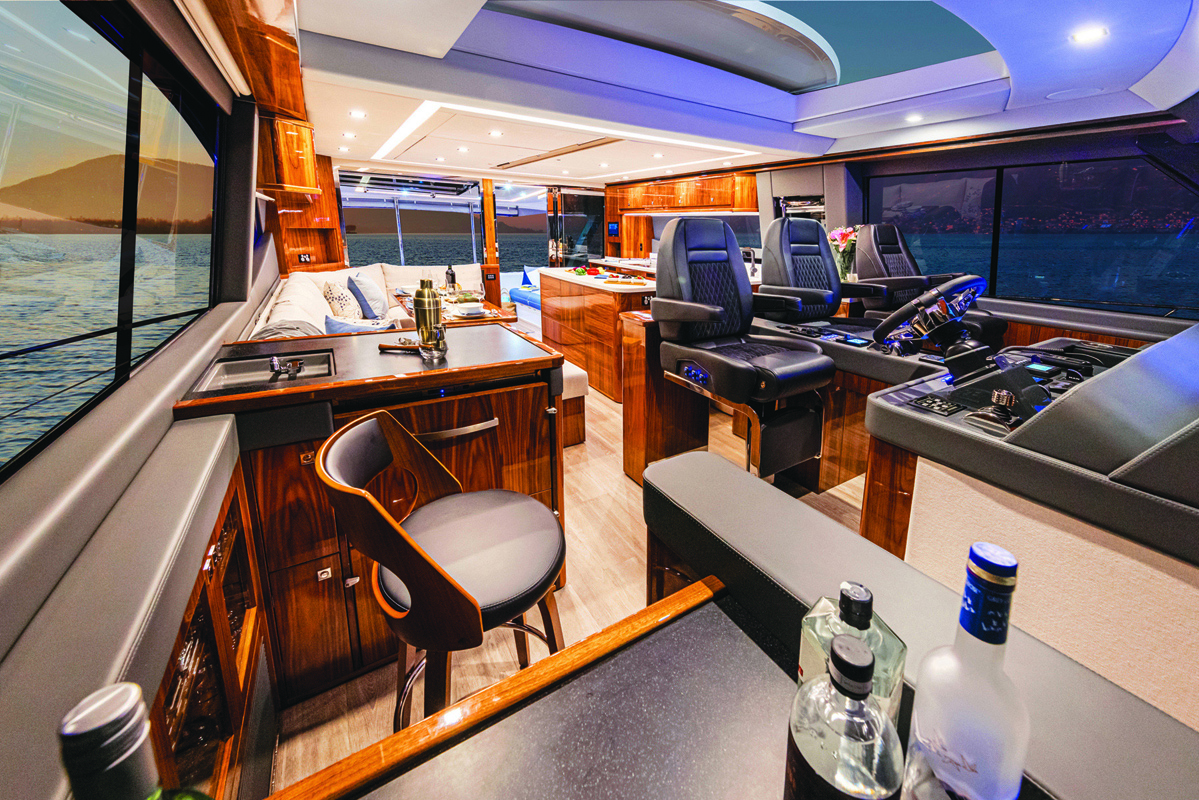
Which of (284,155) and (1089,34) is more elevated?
(1089,34)

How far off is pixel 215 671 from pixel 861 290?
387cm

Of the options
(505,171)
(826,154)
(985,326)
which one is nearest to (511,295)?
(505,171)

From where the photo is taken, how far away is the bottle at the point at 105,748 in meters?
0.22

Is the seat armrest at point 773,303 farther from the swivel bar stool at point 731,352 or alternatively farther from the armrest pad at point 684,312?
the armrest pad at point 684,312

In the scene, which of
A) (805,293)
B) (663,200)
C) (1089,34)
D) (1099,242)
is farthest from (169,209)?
(1099,242)

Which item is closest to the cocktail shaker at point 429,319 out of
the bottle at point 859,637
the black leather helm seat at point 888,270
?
the bottle at point 859,637

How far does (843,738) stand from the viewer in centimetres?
42

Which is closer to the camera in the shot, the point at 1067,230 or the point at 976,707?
the point at 976,707

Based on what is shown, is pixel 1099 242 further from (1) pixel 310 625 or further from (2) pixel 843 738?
(1) pixel 310 625

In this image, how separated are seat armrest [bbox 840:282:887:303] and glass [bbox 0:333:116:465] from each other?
3819mm

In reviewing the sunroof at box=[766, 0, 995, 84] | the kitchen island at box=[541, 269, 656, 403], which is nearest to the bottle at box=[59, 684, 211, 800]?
the kitchen island at box=[541, 269, 656, 403]

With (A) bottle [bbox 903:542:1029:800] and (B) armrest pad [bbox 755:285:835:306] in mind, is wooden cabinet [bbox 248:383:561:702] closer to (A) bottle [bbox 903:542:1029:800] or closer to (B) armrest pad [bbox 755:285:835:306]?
(A) bottle [bbox 903:542:1029:800]

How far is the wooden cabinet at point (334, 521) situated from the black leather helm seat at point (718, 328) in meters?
0.91

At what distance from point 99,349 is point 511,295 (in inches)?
405
